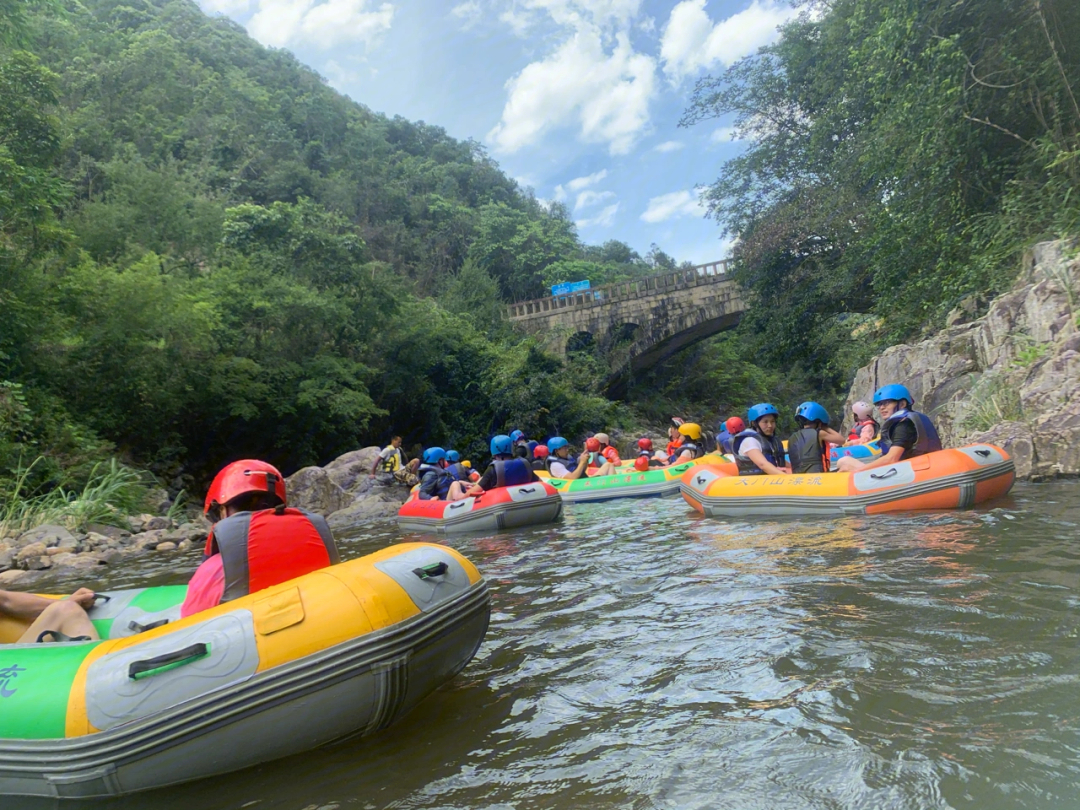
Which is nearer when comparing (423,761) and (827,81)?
(423,761)

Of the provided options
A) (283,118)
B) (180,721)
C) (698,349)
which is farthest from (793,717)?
(283,118)

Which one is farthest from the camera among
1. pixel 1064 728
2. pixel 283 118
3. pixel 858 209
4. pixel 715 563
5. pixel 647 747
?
pixel 283 118

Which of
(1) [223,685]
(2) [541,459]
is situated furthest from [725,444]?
(1) [223,685]

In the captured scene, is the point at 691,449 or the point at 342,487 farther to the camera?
the point at 342,487

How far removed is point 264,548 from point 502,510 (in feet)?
17.9

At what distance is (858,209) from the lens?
692 inches

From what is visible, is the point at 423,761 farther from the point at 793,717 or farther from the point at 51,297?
the point at 51,297

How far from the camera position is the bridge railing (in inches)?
1177

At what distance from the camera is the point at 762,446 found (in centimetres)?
791

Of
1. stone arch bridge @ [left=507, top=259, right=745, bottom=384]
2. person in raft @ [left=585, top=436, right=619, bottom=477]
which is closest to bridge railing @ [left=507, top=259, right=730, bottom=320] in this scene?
stone arch bridge @ [left=507, top=259, right=745, bottom=384]

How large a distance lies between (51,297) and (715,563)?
12.7 m

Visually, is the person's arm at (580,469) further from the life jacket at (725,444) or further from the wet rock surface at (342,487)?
the wet rock surface at (342,487)

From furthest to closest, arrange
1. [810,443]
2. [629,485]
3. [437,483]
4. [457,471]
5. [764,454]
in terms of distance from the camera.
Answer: [457,471], [629,485], [437,483], [764,454], [810,443]

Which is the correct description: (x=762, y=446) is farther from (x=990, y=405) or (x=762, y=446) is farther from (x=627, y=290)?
(x=627, y=290)
